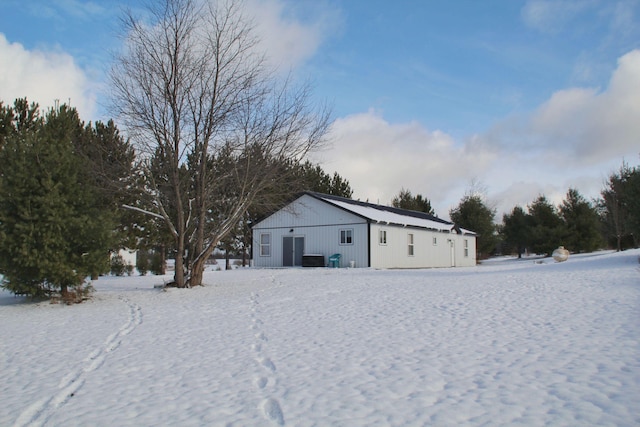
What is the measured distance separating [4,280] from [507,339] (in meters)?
11.7

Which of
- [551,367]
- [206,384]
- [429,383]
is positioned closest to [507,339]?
[551,367]

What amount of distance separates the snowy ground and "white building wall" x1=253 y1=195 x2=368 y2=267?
12.7m

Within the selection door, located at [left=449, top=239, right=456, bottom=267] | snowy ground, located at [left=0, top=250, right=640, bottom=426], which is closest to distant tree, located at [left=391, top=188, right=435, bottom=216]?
door, located at [left=449, top=239, right=456, bottom=267]

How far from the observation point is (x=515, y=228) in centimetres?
5050

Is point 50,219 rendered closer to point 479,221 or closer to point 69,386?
point 69,386

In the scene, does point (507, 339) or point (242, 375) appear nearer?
point (242, 375)

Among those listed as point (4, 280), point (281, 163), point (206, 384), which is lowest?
point (206, 384)

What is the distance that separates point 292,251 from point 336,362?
20884mm

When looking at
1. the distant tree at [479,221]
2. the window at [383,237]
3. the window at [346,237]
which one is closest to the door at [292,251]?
→ the window at [346,237]

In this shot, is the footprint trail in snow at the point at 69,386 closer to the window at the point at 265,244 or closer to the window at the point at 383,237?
the window at the point at 383,237

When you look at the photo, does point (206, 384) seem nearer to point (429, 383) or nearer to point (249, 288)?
point (429, 383)

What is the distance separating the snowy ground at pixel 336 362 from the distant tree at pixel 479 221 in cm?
3320

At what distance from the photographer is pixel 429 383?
5172 mm

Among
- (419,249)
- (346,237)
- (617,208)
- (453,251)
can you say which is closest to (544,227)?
(617,208)
